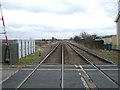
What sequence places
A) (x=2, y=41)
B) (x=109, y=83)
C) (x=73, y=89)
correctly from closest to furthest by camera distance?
1. (x=73, y=89)
2. (x=109, y=83)
3. (x=2, y=41)

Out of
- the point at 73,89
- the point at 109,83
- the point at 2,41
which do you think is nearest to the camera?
the point at 73,89

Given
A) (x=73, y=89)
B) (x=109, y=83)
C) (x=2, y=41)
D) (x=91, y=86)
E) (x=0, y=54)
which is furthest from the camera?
(x=2, y=41)

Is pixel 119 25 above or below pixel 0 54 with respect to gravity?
above

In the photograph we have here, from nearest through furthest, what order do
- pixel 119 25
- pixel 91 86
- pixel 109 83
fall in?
pixel 91 86, pixel 109 83, pixel 119 25

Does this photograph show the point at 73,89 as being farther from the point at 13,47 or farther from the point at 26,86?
the point at 13,47

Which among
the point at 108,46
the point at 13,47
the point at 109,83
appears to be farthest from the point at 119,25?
the point at 109,83

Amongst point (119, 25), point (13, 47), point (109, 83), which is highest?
point (119, 25)

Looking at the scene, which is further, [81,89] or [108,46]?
[108,46]

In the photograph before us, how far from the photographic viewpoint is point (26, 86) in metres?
9.01

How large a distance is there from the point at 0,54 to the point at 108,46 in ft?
99.0

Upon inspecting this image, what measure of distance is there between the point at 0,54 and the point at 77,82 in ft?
29.1

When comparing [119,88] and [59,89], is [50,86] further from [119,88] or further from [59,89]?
[119,88]

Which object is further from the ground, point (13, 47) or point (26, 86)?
point (13, 47)

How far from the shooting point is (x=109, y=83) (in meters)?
9.55
